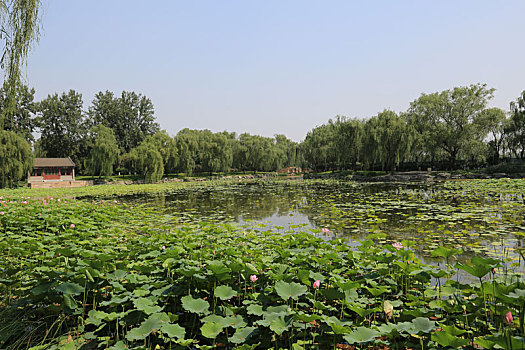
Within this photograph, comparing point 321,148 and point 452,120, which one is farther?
point 321,148

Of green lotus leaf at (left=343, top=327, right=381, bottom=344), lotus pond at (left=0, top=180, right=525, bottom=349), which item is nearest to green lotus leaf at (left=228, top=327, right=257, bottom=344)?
lotus pond at (left=0, top=180, right=525, bottom=349)

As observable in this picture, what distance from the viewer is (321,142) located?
3309cm

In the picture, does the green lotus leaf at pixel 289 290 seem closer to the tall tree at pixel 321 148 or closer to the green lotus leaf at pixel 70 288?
the green lotus leaf at pixel 70 288

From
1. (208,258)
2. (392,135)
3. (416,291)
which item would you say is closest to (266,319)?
(208,258)

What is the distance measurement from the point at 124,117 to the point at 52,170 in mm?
16927

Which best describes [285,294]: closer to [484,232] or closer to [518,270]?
[518,270]

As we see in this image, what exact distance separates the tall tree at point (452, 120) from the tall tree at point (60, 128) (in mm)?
38390

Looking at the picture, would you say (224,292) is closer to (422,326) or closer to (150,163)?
(422,326)

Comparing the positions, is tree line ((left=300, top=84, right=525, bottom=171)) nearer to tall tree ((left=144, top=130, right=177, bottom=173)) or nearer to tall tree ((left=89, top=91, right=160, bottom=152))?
tall tree ((left=144, top=130, right=177, bottom=173))

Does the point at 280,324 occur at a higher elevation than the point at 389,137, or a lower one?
lower

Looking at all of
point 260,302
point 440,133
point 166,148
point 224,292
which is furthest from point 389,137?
point 224,292

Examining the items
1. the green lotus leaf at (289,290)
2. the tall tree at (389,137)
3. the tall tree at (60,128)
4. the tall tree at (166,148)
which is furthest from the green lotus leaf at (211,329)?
the tall tree at (60,128)

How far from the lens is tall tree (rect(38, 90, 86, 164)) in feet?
109

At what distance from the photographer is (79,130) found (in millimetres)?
34719
